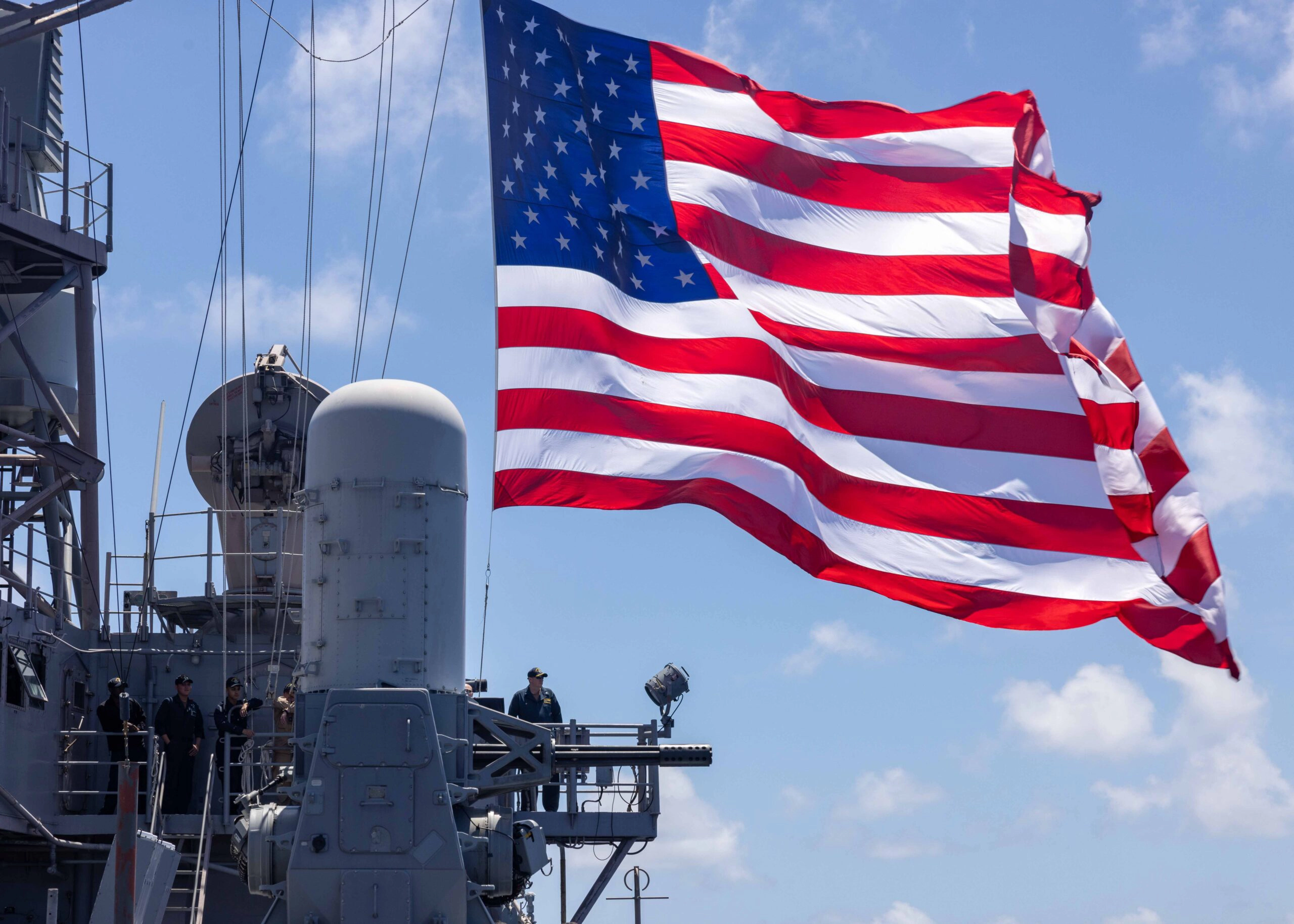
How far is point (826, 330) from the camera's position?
12602 mm

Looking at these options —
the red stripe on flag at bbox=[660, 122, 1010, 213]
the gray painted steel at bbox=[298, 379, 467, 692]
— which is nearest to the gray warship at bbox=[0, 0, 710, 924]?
the gray painted steel at bbox=[298, 379, 467, 692]

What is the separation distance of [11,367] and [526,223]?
38.3 feet

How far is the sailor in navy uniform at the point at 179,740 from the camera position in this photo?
1623 cm

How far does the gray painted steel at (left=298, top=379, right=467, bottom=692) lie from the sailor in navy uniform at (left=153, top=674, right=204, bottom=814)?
5.14 meters

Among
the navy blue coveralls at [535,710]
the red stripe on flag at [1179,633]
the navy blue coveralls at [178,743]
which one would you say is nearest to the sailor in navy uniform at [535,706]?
the navy blue coveralls at [535,710]

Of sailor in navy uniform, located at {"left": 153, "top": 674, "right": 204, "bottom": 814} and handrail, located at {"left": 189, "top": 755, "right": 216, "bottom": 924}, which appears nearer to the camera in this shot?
handrail, located at {"left": 189, "top": 755, "right": 216, "bottom": 924}

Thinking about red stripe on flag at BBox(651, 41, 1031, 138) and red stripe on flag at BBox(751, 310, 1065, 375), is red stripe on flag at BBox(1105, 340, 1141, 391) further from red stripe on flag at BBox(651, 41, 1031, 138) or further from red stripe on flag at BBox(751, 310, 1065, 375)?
red stripe on flag at BBox(651, 41, 1031, 138)

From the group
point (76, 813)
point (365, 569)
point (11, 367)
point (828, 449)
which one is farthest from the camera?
point (11, 367)

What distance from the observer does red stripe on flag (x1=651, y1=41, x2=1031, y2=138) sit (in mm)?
13398

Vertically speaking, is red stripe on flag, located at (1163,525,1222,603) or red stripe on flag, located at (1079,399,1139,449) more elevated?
red stripe on flag, located at (1079,399,1139,449)

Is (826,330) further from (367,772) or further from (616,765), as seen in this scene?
(367,772)

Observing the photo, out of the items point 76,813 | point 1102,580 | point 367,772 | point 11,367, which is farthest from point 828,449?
point 11,367

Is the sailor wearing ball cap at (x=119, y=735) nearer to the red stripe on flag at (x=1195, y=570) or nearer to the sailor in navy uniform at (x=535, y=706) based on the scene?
the sailor in navy uniform at (x=535, y=706)

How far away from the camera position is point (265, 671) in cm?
1811
